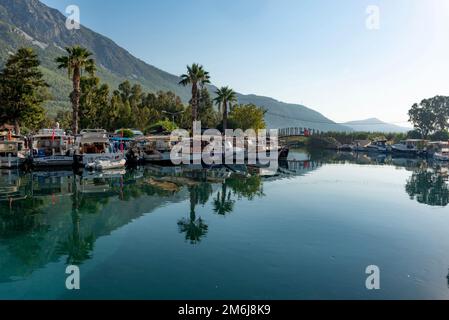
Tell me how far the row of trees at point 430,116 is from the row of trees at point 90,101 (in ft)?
189

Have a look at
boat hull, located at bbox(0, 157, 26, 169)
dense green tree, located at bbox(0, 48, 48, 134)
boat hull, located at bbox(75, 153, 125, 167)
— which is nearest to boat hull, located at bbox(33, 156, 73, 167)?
boat hull, located at bbox(75, 153, 125, 167)

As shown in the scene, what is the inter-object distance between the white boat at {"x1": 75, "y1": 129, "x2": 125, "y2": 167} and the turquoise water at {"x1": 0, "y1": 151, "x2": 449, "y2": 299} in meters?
10.9

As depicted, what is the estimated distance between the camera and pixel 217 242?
17.2m

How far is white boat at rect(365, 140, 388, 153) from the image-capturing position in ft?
346

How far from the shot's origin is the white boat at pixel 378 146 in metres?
106

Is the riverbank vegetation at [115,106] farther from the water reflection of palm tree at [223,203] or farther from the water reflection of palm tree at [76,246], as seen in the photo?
the water reflection of palm tree at [76,246]

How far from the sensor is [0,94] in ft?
168

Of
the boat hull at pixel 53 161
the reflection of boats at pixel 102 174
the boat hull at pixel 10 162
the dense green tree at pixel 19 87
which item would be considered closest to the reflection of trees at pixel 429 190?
the reflection of boats at pixel 102 174

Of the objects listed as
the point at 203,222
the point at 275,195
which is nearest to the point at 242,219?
the point at 203,222

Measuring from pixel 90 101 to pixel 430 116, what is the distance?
109 metres

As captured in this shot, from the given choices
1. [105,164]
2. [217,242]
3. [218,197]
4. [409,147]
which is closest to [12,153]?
[105,164]

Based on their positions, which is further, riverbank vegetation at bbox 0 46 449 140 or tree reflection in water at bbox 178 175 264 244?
riverbank vegetation at bbox 0 46 449 140

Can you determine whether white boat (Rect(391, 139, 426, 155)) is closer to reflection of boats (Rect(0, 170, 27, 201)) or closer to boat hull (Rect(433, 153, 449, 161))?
boat hull (Rect(433, 153, 449, 161))
